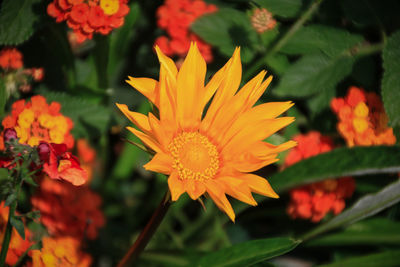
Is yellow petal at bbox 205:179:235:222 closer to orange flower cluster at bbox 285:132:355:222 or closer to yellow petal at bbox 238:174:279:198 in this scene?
yellow petal at bbox 238:174:279:198

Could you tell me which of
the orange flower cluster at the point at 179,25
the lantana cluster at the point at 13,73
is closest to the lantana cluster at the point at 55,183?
the lantana cluster at the point at 13,73

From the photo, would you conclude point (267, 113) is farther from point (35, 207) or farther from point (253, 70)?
point (35, 207)

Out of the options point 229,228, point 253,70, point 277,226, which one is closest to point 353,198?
point 277,226

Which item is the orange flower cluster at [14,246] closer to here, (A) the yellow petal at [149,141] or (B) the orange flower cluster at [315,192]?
(A) the yellow petal at [149,141]

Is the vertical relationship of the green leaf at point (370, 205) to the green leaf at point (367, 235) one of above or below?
above

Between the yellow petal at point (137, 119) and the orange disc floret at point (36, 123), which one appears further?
the orange disc floret at point (36, 123)

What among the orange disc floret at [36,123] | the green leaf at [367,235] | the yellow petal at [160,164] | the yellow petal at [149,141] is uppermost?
the yellow petal at [149,141]

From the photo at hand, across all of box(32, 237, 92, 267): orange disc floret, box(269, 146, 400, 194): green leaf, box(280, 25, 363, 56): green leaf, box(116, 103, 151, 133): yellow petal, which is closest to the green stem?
box(280, 25, 363, 56): green leaf
